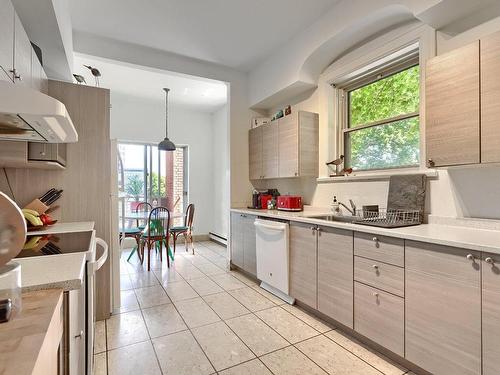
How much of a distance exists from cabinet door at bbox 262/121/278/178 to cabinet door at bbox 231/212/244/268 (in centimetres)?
71

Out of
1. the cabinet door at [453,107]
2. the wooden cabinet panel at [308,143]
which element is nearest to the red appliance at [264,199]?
the wooden cabinet panel at [308,143]

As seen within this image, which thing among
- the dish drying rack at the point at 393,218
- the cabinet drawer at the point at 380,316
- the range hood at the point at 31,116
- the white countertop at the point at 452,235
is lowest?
the cabinet drawer at the point at 380,316

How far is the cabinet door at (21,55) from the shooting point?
1.47 metres

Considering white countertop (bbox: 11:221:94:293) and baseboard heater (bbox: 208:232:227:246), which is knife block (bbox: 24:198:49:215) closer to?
white countertop (bbox: 11:221:94:293)

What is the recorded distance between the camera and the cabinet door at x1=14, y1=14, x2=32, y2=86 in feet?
4.82

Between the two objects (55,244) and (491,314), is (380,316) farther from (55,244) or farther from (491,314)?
(55,244)

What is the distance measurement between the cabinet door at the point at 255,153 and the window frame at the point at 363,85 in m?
1.14

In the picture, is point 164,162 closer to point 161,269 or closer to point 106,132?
point 161,269

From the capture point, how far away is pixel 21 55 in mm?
1547

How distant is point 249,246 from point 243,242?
0.16 meters

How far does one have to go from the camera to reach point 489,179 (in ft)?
5.86

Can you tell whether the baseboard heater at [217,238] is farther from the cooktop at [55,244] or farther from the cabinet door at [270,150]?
the cooktop at [55,244]

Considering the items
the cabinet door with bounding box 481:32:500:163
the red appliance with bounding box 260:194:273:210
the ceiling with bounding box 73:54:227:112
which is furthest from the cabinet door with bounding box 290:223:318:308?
the ceiling with bounding box 73:54:227:112

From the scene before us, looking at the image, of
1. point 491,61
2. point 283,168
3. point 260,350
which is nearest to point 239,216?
point 283,168
